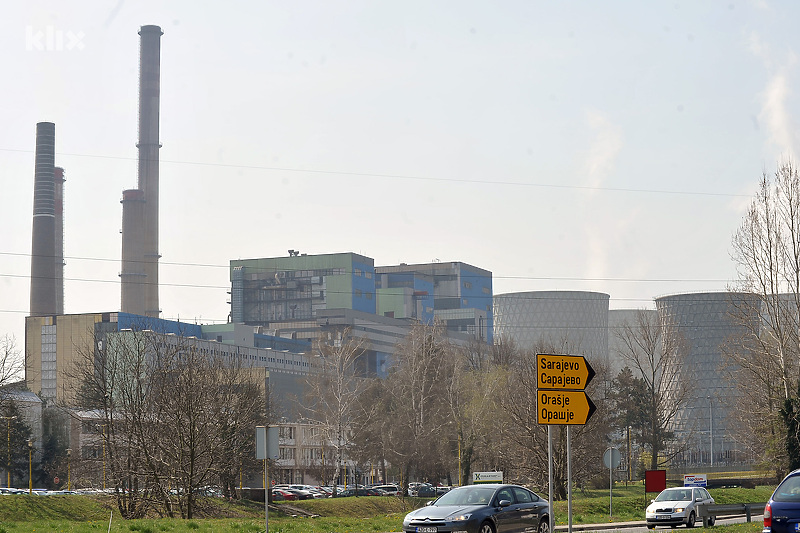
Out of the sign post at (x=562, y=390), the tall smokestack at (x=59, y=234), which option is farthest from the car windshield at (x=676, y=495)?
the tall smokestack at (x=59, y=234)

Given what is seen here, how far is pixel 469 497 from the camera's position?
20844 millimetres

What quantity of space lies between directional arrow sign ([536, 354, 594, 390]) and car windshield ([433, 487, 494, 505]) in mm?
5793

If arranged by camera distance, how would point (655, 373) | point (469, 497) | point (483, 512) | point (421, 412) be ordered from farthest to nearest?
point (655, 373) < point (421, 412) < point (469, 497) < point (483, 512)

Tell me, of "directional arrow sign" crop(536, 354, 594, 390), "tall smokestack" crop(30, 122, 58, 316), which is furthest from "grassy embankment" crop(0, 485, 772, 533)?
"tall smokestack" crop(30, 122, 58, 316)

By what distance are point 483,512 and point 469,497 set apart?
795 millimetres

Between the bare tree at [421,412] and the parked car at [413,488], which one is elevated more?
the bare tree at [421,412]

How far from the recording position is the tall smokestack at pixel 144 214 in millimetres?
149500

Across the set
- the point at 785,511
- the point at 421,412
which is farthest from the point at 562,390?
the point at 421,412

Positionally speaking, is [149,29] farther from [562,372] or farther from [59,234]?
[562,372]

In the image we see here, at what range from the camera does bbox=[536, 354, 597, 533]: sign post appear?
1535cm

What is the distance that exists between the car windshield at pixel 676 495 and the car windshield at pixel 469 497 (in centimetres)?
1356

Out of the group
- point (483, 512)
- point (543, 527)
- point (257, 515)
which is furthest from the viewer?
point (257, 515)

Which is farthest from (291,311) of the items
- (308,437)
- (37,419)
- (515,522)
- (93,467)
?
(515,522)

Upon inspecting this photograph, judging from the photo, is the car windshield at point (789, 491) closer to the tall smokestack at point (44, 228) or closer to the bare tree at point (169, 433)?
the bare tree at point (169, 433)
